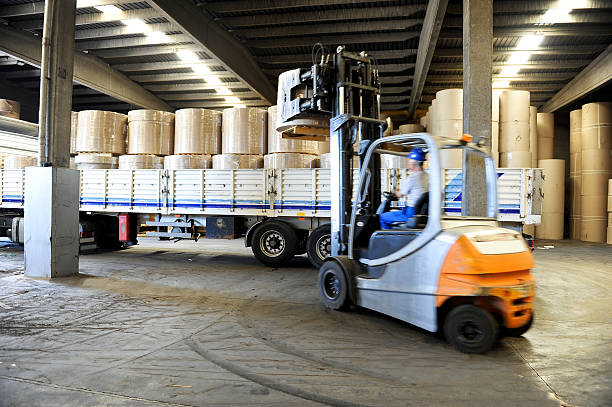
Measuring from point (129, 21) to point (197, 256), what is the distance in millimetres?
6910

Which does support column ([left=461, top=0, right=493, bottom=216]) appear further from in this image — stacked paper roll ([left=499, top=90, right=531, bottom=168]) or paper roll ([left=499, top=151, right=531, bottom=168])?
stacked paper roll ([left=499, top=90, right=531, bottom=168])

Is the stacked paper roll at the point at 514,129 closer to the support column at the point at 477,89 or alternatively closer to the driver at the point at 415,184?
the support column at the point at 477,89

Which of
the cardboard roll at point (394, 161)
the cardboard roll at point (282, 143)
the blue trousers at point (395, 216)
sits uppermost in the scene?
the cardboard roll at point (282, 143)

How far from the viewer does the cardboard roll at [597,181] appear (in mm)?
14320

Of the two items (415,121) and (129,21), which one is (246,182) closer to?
(129,21)

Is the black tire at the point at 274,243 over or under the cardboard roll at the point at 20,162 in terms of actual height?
under

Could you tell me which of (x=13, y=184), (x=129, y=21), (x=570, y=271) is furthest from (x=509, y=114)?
(x=13, y=184)

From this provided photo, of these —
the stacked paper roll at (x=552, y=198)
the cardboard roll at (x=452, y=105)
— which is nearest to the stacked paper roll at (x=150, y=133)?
the cardboard roll at (x=452, y=105)

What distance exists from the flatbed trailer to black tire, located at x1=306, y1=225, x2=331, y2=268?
2 centimetres

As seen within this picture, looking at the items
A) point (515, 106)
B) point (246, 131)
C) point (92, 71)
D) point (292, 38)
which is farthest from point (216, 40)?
point (515, 106)

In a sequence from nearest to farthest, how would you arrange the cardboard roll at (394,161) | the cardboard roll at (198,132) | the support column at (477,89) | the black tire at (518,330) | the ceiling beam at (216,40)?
1. the black tire at (518,330)
2. the support column at (477,89)
3. the cardboard roll at (394,161)
4. the cardboard roll at (198,132)
5. the ceiling beam at (216,40)

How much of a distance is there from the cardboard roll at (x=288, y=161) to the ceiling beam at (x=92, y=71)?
28.5 feet

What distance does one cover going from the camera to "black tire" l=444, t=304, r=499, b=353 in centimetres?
359

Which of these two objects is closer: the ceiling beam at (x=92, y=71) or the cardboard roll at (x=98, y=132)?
the cardboard roll at (x=98, y=132)
